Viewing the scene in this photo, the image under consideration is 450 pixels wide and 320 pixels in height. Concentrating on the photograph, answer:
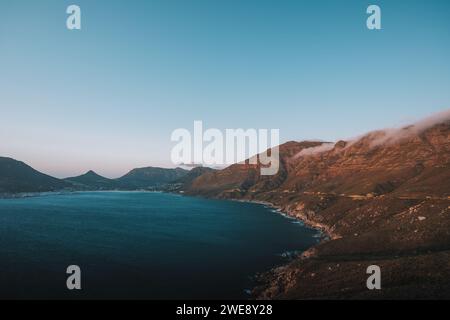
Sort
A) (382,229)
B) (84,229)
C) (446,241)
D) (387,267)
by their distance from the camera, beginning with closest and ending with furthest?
(387,267) < (446,241) < (382,229) < (84,229)

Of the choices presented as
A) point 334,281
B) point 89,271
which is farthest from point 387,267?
point 89,271
